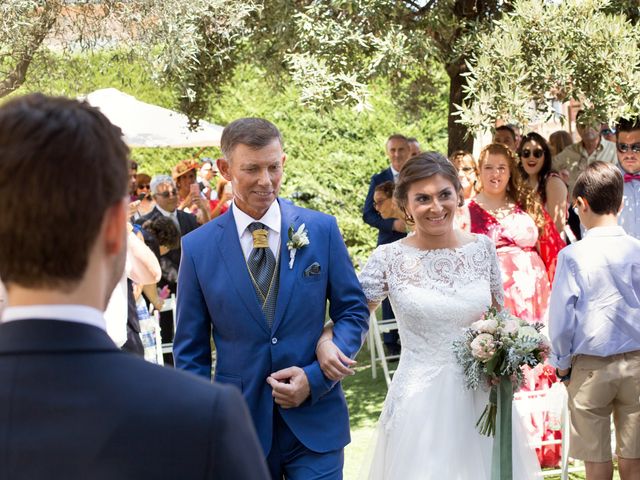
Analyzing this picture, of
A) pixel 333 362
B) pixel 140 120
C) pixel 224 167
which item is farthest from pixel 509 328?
pixel 140 120

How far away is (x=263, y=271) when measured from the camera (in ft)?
13.9

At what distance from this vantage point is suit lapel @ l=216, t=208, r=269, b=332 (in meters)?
4.15

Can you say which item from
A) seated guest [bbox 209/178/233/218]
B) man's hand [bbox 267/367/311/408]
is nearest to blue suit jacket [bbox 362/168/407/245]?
seated guest [bbox 209/178/233/218]

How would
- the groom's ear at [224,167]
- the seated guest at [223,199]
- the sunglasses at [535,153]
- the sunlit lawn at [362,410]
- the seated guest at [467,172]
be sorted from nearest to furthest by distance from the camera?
the groom's ear at [224,167]
the sunlit lawn at [362,410]
the sunglasses at [535,153]
the seated guest at [467,172]
the seated guest at [223,199]

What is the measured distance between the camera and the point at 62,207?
147cm

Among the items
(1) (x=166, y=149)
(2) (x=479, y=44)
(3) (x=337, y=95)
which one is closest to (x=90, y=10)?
(3) (x=337, y=95)

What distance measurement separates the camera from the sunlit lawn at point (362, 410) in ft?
24.4

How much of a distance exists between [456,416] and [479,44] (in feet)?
12.2

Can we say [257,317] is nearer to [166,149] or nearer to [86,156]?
[86,156]

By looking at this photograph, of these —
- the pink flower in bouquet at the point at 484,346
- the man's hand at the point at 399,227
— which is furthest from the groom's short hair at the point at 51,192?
the man's hand at the point at 399,227

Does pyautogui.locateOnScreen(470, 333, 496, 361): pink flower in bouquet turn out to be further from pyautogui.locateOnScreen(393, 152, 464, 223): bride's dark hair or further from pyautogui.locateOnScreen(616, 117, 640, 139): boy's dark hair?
pyautogui.locateOnScreen(616, 117, 640, 139): boy's dark hair

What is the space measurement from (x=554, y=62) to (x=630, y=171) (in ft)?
4.20

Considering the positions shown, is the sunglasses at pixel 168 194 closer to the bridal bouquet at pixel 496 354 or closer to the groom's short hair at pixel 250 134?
the bridal bouquet at pixel 496 354

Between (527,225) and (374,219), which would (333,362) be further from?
(374,219)
